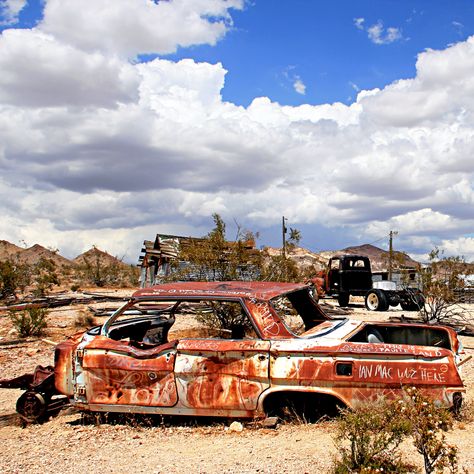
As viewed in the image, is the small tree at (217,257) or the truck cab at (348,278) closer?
the small tree at (217,257)

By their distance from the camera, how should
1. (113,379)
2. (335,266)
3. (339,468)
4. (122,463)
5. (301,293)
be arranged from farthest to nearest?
1. (335,266)
2. (301,293)
3. (113,379)
4. (122,463)
5. (339,468)

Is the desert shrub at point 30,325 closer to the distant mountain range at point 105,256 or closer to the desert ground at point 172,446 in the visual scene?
the desert ground at point 172,446

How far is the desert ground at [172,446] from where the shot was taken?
443 centimetres

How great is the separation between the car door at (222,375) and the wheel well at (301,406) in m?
0.26

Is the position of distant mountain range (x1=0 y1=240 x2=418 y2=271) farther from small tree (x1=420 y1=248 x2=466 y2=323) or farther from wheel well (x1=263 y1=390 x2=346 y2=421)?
wheel well (x1=263 y1=390 x2=346 y2=421)

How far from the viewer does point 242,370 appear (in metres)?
5.38

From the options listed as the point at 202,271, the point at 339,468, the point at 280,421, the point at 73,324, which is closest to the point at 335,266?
the point at 202,271

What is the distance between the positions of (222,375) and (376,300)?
16.1 metres

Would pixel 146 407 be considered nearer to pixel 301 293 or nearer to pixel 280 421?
pixel 280 421

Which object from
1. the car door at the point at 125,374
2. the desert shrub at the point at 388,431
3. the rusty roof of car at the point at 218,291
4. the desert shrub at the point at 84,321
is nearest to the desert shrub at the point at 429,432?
the desert shrub at the point at 388,431

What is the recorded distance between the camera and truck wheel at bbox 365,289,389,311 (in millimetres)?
20172

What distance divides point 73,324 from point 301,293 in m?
9.93

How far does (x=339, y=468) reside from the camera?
386 centimetres

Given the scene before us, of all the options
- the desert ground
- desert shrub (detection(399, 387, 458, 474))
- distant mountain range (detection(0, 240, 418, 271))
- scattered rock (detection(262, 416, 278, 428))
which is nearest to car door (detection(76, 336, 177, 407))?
the desert ground
